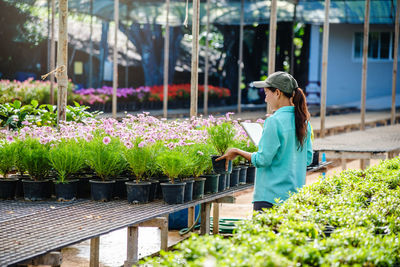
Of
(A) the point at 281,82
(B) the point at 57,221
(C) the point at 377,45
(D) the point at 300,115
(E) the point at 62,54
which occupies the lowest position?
(B) the point at 57,221

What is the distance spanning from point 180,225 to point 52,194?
2256mm

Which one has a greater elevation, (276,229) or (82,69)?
(82,69)

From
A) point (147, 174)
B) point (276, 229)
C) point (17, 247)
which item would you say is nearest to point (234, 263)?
point (276, 229)

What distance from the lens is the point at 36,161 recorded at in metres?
4.29

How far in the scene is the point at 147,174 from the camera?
175 inches

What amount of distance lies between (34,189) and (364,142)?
6.30 meters

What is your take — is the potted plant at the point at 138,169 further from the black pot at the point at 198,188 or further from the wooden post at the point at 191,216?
the wooden post at the point at 191,216

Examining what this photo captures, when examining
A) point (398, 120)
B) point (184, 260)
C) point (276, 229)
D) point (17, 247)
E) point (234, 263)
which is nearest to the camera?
point (234, 263)

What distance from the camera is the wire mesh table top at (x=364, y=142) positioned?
26.9 feet

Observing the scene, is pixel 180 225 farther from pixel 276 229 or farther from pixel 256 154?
pixel 276 229

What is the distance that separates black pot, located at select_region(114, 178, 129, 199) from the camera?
4.40 meters

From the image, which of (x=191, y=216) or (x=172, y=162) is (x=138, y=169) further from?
(x=191, y=216)

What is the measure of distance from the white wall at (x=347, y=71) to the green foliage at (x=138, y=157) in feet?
55.5

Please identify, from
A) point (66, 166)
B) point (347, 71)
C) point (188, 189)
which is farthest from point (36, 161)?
point (347, 71)
